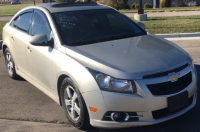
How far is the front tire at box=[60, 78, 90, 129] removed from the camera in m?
3.54

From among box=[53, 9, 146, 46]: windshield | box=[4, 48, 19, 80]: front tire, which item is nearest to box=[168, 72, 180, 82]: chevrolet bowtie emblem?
box=[53, 9, 146, 46]: windshield

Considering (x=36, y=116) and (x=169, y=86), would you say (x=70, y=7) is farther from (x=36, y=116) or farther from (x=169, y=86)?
(x=169, y=86)

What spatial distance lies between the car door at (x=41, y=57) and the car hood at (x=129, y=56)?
47 cm

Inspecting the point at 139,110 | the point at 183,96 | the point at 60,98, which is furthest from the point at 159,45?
the point at 60,98

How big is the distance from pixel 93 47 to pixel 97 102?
3.35 feet

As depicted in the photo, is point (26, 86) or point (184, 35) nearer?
point (26, 86)

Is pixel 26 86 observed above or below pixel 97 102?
below

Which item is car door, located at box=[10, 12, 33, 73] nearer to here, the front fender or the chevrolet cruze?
the chevrolet cruze

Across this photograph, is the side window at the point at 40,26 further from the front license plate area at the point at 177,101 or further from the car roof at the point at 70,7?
the front license plate area at the point at 177,101

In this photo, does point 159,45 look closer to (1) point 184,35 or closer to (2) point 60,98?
(2) point 60,98

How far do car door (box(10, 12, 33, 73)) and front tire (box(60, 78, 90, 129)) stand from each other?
157 cm

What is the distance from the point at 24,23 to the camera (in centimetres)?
545

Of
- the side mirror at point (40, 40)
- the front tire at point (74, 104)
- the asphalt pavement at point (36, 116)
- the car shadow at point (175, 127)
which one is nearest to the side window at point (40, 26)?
the side mirror at point (40, 40)

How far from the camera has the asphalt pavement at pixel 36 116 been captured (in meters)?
3.77
